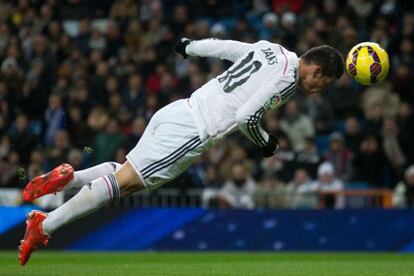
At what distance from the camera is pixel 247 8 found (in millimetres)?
22828

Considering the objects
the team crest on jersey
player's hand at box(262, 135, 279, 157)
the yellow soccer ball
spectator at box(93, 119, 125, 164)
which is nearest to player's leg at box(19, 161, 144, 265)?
player's hand at box(262, 135, 279, 157)

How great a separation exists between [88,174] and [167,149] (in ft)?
2.77

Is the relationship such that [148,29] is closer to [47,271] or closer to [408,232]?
Result: [408,232]

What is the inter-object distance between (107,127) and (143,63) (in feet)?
9.23

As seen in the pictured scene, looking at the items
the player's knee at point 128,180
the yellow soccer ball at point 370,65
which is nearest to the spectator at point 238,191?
the yellow soccer ball at point 370,65

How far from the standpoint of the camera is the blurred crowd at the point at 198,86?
1817 centimetres

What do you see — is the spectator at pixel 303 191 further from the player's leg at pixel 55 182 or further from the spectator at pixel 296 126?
the player's leg at pixel 55 182

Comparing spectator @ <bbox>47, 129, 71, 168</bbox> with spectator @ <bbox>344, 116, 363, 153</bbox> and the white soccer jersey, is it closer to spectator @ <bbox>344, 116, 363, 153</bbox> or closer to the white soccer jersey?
spectator @ <bbox>344, 116, 363, 153</bbox>

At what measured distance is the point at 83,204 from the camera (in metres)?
9.50

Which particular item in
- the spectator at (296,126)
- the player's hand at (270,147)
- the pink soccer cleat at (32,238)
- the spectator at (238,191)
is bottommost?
the spectator at (238,191)

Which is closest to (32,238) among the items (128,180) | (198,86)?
(128,180)

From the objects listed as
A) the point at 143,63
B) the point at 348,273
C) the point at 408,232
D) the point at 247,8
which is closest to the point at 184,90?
the point at 143,63

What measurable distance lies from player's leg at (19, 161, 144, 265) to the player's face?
198 cm

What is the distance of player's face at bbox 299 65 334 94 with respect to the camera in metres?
9.94
